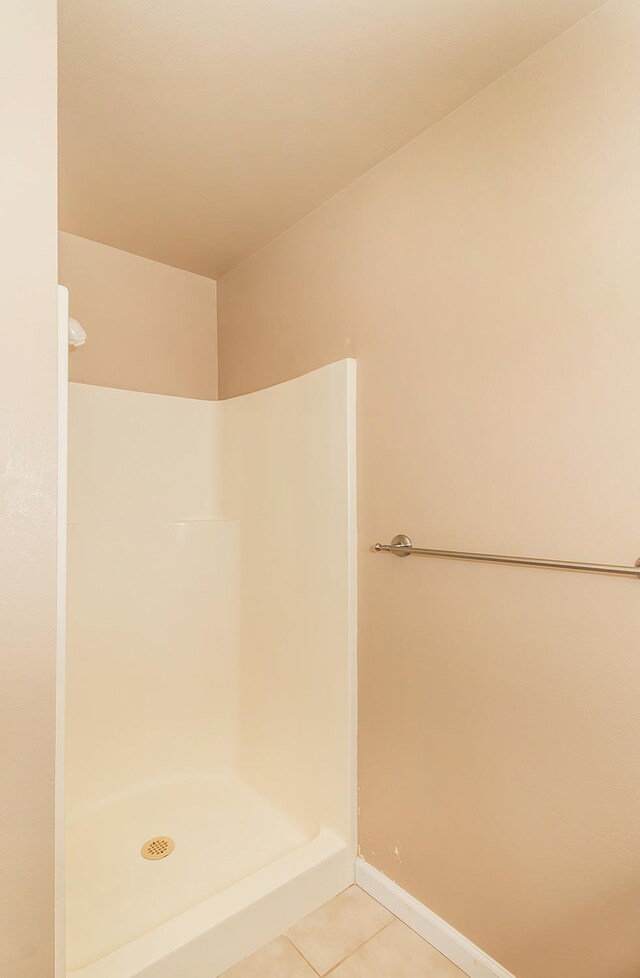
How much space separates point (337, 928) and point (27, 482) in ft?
Result: 4.86

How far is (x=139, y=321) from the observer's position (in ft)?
7.55

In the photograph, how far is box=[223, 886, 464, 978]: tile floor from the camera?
1.37m

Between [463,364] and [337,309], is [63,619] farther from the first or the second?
[337,309]

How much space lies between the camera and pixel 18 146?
38.7 inches

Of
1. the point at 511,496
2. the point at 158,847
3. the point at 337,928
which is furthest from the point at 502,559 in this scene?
the point at 158,847

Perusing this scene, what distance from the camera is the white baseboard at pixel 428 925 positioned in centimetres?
134

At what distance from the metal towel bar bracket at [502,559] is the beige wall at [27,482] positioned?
914 millimetres

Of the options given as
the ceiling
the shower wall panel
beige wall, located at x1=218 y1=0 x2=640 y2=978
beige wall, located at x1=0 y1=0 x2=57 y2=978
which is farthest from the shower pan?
the ceiling

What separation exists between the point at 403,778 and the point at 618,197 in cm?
157

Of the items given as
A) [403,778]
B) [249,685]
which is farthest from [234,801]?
[403,778]

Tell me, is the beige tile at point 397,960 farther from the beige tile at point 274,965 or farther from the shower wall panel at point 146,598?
the shower wall panel at point 146,598

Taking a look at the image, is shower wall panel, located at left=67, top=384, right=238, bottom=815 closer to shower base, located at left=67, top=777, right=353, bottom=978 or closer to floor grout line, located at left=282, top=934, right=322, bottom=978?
shower base, located at left=67, top=777, right=353, bottom=978

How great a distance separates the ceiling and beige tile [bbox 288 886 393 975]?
2.26m

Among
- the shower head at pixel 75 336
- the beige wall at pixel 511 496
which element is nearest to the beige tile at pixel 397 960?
the beige wall at pixel 511 496
